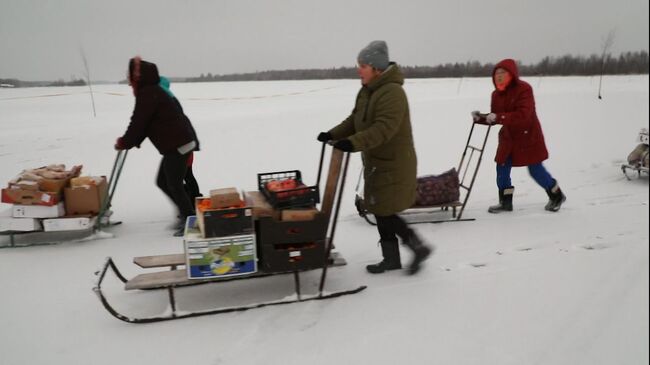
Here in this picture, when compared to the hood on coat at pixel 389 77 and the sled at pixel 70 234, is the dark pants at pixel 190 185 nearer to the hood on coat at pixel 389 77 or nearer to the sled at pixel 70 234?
the sled at pixel 70 234

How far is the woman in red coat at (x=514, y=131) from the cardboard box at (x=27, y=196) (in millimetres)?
4771

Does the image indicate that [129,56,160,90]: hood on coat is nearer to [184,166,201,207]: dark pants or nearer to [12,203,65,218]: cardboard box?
[184,166,201,207]: dark pants

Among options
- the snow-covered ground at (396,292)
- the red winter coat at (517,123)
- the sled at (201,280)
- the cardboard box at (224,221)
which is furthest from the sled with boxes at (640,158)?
the cardboard box at (224,221)

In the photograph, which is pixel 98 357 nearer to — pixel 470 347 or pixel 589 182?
pixel 470 347

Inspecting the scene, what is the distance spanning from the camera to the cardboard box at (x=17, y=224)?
16.3 ft

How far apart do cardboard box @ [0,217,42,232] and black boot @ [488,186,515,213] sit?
5.35 m

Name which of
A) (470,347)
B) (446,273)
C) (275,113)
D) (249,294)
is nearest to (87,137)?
(275,113)

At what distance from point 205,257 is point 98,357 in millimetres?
925

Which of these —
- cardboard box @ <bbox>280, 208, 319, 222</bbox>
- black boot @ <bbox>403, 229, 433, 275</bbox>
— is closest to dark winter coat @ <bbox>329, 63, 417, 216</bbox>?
black boot @ <bbox>403, 229, 433, 275</bbox>

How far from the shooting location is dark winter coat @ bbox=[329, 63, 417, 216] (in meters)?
3.61

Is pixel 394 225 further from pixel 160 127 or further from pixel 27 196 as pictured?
pixel 27 196

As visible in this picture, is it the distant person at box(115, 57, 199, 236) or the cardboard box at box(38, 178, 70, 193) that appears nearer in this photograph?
the distant person at box(115, 57, 199, 236)

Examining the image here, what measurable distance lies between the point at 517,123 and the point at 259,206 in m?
3.35

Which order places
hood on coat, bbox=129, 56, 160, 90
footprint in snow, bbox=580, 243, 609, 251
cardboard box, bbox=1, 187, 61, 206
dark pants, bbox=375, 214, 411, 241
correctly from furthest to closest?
cardboard box, bbox=1, 187, 61, 206 < hood on coat, bbox=129, 56, 160, 90 < footprint in snow, bbox=580, 243, 609, 251 < dark pants, bbox=375, 214, 411, 241
